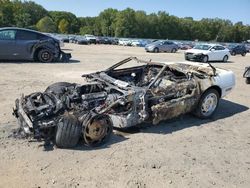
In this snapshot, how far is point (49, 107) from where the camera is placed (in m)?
6.08

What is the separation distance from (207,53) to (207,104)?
62.2 feet

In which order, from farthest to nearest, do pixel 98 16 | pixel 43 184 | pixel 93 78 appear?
1. pixel 98 16
2. pixel 93 78
3. pixel 43 184

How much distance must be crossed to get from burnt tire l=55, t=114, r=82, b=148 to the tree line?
101330mm

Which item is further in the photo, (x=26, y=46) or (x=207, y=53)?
(x=207, y=53)

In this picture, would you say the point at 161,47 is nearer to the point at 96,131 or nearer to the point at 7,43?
the point at 7,43

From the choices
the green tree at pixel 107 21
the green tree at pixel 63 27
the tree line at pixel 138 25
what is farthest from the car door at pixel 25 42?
the green tree at pixel 107 21

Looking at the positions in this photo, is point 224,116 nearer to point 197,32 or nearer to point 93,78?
point 93,78

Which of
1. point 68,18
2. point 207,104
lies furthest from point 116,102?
point 68,18

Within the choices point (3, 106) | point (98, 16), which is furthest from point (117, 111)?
point (98, 16)

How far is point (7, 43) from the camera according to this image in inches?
624

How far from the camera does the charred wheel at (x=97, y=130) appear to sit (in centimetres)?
586

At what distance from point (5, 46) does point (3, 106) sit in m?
8.41

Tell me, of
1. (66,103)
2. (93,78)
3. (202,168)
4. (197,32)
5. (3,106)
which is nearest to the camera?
(202,168)

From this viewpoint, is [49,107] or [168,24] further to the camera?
[168,24]
